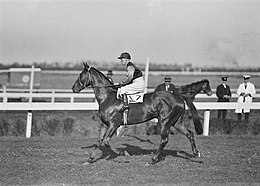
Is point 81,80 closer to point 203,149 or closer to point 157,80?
point 203,149

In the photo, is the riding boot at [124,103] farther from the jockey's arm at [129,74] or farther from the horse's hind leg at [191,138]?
the horse's hind leg at [191,138]

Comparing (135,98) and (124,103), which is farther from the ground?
(135,98)

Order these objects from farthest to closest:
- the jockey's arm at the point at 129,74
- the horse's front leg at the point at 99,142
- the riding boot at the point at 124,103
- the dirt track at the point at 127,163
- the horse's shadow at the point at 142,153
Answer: the horse's shadow at the point at 142,153, the riding boot at the point at 124,103, the jockey's arm at the point at 129,74, the horse's front leg at the point at 99,142, the dirt track at the point at 127,163

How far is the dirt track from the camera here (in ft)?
26.5

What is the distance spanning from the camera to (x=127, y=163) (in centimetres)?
956

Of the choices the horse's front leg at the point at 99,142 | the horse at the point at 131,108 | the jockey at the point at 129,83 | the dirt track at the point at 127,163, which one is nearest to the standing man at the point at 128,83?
the jockey at the point at 129,83

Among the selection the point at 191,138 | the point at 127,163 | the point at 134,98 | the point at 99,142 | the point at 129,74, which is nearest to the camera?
the point at 127,163

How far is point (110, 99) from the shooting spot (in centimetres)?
1007

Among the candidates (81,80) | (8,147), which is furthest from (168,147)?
(8,147)

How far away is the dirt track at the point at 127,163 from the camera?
26.5 ft

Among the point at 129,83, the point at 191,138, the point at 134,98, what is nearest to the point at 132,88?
the point at 129,83

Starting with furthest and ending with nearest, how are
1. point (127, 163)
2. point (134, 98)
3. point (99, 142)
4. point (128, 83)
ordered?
point (134, 98) < point (128, 83) < point (99, 142) < point (127, 163)

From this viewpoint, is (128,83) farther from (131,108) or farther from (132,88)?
(131,108)

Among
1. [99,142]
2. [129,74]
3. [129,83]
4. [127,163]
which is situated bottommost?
[127,163]
